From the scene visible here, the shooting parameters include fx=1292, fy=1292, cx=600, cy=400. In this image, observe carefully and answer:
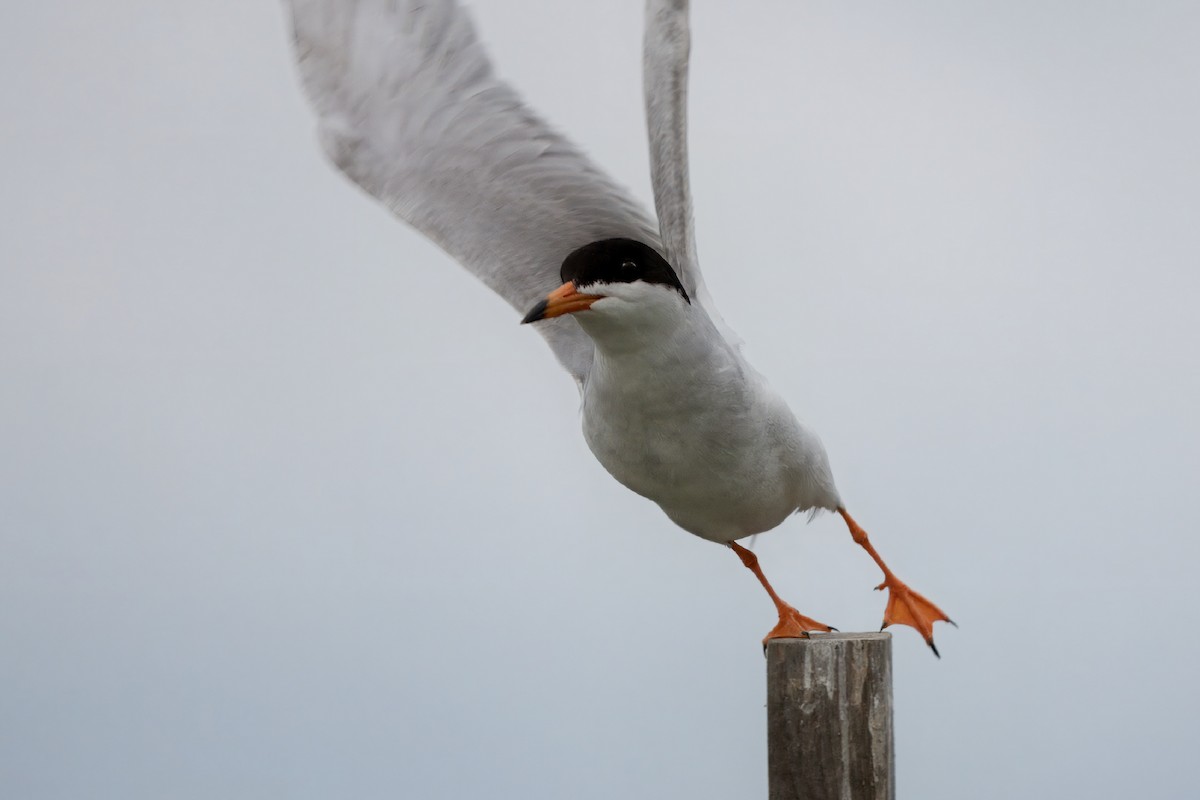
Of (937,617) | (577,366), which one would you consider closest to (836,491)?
(937,617)

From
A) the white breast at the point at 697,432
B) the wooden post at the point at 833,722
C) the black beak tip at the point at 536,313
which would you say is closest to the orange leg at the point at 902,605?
the white breast at the point at 697,432

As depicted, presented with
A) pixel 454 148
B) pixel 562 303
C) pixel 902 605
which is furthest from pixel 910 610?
pixel 454 148

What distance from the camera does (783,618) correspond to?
573 cm

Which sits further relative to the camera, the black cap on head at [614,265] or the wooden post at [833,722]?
the wooden post at [833,722]

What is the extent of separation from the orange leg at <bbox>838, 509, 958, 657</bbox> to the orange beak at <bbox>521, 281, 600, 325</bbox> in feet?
6.50

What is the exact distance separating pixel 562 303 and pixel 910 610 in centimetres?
252

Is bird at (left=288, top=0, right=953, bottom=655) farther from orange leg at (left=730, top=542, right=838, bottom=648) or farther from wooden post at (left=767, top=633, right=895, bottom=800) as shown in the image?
wooden post at (left=767, top=633, right=895, bottom=800)

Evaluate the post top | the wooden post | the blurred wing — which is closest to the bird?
the blurred wing

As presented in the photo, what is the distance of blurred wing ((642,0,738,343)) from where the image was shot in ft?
15.2

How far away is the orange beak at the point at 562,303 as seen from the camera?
4422 millimetres

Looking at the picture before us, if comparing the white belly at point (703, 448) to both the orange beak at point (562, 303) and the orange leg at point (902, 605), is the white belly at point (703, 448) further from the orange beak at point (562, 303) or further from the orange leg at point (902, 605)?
the orange leg at point (902, 605)

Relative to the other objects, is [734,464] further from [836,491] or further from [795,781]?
[795,781]

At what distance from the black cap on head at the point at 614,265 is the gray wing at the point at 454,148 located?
19.8 inches

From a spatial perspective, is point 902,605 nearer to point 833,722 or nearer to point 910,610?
point 910,610
